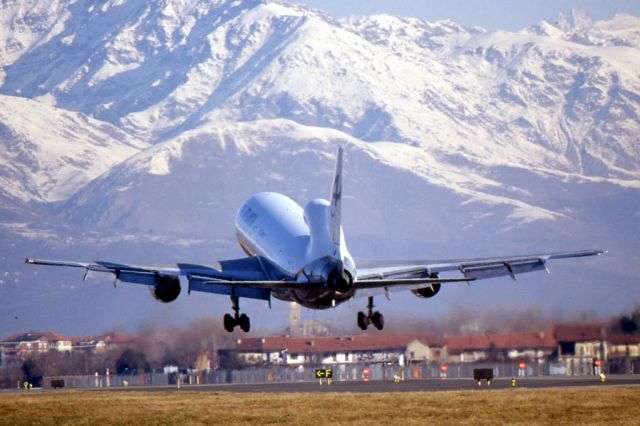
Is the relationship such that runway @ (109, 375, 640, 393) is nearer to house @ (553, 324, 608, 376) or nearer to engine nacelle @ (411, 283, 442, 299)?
engine nacelle @ (411, 283, 442, 299)

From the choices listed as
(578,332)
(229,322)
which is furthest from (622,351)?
(229,322)

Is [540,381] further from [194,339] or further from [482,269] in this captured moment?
[194,339]

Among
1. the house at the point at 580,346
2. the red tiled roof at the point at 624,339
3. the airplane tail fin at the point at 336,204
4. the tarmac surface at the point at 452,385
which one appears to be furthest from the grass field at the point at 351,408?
the house at the point at 580,346

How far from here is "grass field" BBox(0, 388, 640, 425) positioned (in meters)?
92.8

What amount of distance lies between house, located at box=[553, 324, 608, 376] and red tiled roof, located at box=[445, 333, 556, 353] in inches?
66.3

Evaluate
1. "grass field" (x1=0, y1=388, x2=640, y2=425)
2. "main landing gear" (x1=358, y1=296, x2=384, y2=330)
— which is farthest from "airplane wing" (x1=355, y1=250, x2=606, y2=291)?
"grass field" (x1=0, y1=388, x2=640, y2=425)

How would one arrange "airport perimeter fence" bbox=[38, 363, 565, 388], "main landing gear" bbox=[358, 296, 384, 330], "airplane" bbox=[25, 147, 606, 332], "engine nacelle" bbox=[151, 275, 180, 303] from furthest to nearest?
"airport perimeter fence" bbox=[38, 363, 565, 388] → "engine nacelle" bbox=[151, 275, 180, 303] → "main landing gear" bbox=[358, 296, 384, 330] → "airplane" bbox=[25, 147, 606, 332]

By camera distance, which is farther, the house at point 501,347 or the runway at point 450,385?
the house at point 501,347

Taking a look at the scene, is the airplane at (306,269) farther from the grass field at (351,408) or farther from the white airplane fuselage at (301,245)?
the grass field at (351,408)

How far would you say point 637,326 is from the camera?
16288 cm

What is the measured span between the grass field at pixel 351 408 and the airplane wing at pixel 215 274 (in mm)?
7164

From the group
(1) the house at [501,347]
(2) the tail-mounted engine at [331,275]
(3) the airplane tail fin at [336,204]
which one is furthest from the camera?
(1) the house at [501,347]

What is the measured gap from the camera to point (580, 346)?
16712 centimetres

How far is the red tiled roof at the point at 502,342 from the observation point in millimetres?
170625
